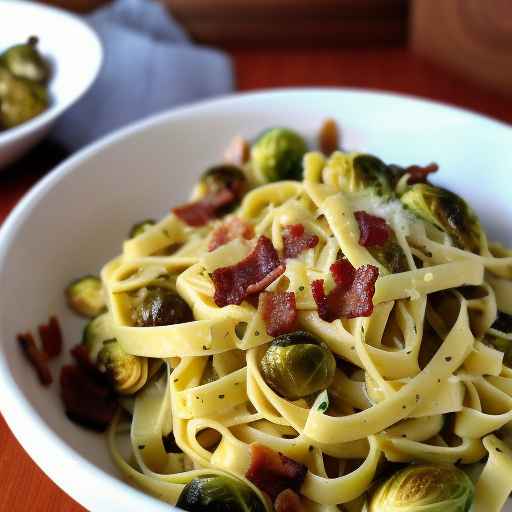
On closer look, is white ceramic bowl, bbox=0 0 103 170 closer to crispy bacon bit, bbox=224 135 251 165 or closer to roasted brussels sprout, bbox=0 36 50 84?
roasted brussels sprout, bbox=0 36 50 84

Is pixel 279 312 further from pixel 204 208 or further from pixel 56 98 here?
pixel 56 98

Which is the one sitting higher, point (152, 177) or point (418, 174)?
point (418, 174)

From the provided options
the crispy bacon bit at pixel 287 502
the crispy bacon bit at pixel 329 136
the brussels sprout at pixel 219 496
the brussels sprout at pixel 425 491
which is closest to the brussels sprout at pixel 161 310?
the brussels sprout at pixel 219 496

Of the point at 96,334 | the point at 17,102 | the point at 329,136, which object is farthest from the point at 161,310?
the point at 17,102

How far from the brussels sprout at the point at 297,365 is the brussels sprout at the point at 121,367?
0.57 metres

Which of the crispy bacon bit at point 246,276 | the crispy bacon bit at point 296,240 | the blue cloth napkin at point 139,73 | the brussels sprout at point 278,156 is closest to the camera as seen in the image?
the crispy bacon bit at point 246,276

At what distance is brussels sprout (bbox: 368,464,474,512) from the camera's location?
2338mm

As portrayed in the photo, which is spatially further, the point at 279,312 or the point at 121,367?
the point at 121,367

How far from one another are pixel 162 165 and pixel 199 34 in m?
2.26

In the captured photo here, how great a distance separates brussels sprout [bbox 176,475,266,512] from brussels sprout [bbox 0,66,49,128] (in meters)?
2.72

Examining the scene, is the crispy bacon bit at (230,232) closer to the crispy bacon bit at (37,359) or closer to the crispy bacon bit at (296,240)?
the crispy bacon bit at (296,240)

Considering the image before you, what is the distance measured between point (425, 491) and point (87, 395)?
1.40 m

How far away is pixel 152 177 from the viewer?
402cm

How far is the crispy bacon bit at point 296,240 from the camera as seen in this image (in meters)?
3.01
